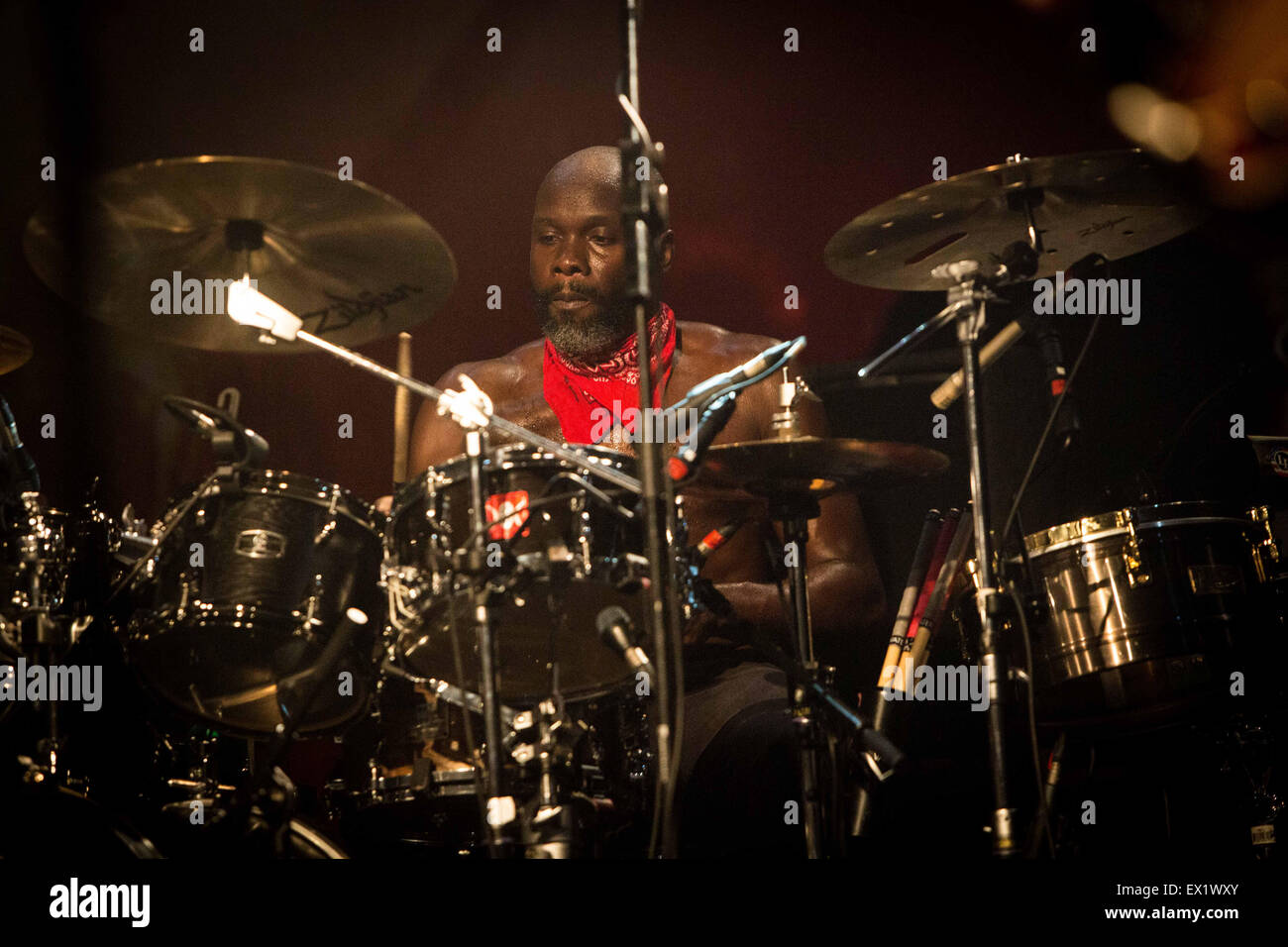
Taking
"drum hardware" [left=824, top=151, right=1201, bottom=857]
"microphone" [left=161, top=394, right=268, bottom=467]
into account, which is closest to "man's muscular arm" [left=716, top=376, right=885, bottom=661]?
"drum hardware" [left=824, top=151, right=1201, bottom=857]

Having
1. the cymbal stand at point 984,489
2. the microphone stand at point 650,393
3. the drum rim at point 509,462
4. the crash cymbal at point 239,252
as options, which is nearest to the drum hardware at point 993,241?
the cymbal stand at point 984,489

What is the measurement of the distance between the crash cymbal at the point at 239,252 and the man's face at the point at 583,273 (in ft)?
2.45

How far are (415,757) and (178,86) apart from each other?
226 centimetres

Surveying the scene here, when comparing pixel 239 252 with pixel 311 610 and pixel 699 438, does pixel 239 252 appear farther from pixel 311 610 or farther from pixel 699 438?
pixel 699 438

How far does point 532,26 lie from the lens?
4.02 metres

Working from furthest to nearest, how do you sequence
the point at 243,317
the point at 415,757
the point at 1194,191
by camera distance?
1. the point at 1194,191
2. the point at 415,757
3. the point at 243,317

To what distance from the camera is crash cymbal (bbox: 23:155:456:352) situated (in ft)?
9.21

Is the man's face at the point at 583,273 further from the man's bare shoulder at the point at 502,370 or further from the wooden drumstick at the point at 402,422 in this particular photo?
the wooden drumstick at the point at 402,422

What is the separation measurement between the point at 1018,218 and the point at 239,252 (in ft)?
6.75

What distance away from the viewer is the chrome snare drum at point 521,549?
245 centimetres

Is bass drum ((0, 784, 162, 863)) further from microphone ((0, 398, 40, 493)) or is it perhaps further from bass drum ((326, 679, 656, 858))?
microphone ((0, 398, 40, 493))
